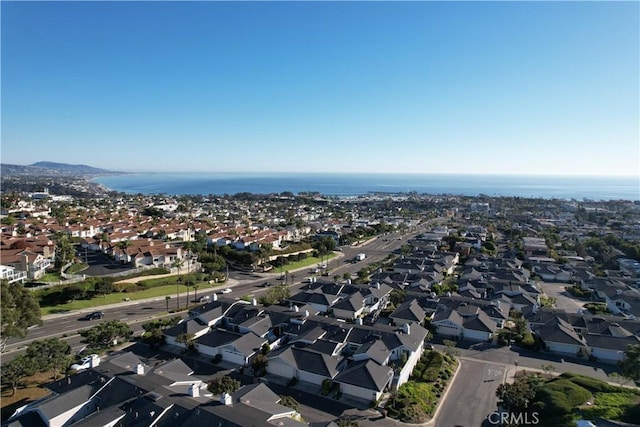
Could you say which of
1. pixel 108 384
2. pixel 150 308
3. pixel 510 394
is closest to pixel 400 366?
pixel 510 394

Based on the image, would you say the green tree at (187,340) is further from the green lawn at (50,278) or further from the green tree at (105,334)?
the green lawn at (50,278)

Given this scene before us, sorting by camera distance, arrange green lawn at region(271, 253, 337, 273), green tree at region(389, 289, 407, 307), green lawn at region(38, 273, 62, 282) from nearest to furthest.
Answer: green tree at region(389, 289, 407, 307)
green lawn at region(38, 273, 62, 282)
green lawn at region(271, 253, 337, 273)

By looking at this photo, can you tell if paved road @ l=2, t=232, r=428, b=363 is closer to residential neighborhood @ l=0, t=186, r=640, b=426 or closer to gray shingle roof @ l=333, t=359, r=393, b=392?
residential neighborhood @ l=0, t=186, r=640, b=426

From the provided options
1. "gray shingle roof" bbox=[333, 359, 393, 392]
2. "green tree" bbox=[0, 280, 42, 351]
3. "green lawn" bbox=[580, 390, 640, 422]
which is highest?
"green tree" bbox=[0, 280, 42, 351]

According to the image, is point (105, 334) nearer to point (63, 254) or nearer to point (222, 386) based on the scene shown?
point (222, 386)

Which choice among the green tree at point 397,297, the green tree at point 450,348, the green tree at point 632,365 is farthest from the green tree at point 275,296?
the green tree at point 632,365

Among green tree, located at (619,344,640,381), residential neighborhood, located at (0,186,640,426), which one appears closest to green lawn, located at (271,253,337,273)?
residential neighborhood, located at (0,186,640,426)

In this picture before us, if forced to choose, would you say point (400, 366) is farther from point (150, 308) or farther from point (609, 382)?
point (150, 308)
